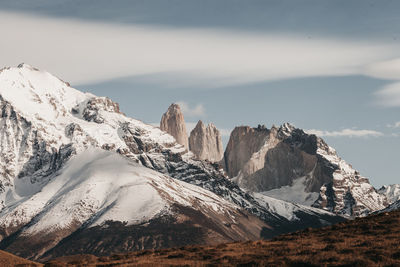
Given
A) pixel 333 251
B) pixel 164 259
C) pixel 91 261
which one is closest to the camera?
pixel 333 251

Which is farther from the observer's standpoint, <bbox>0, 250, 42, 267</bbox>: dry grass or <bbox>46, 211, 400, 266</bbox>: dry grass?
<bbox>0, 250, 42, 267</bbox>: dry grass

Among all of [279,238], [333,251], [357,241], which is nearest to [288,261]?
A: [333,251]

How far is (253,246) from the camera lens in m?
112

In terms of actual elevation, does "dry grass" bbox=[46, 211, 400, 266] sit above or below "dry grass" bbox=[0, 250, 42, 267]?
above

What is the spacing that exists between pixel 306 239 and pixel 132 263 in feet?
95.6

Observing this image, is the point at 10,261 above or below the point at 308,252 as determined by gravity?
below

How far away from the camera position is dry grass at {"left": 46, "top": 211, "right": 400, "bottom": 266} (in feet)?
299

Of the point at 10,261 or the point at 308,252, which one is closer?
the point at 308,252

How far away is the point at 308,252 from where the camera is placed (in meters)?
97.0

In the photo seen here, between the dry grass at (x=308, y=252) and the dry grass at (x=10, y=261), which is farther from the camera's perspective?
the dry grass at (x=10, y=261)

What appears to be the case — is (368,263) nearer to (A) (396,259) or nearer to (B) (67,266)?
(A) (396,259)

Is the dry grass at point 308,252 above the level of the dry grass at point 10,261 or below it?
above

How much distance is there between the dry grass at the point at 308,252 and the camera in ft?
299

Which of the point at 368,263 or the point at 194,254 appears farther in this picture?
the point at 194,254
